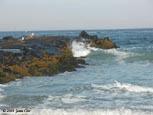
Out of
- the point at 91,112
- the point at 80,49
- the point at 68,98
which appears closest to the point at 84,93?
the point at 68,98

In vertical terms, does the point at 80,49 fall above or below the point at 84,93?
below

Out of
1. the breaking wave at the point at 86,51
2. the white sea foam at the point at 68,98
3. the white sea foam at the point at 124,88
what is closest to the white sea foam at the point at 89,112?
the white sea foam at the point at 68,98

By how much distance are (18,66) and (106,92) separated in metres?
7.33

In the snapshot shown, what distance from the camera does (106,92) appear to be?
19.1m

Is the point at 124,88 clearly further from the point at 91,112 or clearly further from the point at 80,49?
the point at 80,49

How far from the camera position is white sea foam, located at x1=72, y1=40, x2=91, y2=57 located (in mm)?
40838

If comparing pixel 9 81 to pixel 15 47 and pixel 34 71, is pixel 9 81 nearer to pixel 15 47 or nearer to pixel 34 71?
pixel 34 71

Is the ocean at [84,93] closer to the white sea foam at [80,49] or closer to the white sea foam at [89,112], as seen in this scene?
the white sea foam at [89,112]

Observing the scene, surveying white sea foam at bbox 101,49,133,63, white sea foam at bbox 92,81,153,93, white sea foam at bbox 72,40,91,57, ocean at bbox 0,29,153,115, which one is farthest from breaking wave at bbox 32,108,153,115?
white sea foam at bbox 72,40,91,57

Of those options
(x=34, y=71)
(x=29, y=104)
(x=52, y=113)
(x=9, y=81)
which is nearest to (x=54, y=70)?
(x=34, y=71)

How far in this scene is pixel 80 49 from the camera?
139ft

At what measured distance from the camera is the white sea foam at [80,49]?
40.8 m

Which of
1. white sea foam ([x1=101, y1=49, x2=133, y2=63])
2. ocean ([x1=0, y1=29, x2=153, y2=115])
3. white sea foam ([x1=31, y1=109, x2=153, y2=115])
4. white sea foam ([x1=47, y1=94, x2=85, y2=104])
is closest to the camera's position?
white sea foam ([x1=31, y1=109, x2=153, y2=115])

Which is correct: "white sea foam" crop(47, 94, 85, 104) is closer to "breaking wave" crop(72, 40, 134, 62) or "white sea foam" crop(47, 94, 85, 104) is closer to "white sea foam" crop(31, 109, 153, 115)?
"white sea foam" crop(31, 109, 153, 115)
